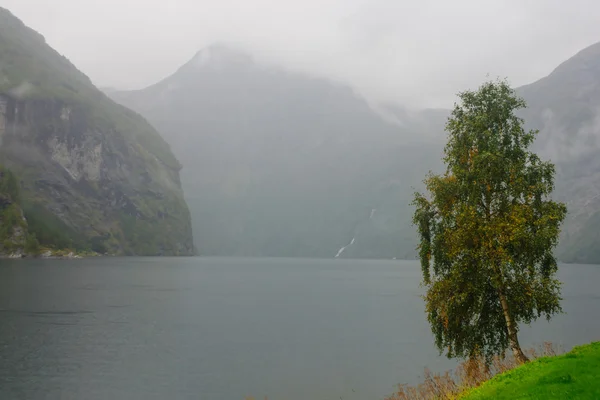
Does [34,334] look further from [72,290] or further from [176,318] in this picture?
[72,290]

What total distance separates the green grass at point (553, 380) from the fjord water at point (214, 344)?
872 inches

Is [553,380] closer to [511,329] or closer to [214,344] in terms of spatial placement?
[511,329]

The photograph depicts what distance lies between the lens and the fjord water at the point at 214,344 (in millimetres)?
40312

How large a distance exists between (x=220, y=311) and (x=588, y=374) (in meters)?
72.1

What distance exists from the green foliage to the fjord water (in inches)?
549

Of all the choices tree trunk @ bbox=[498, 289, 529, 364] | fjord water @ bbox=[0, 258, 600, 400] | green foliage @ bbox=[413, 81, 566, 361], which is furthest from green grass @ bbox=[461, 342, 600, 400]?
fjord water @ bbox=[0, 258, 600, 400]

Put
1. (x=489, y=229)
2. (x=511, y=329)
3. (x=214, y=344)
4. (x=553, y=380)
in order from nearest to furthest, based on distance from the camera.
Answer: (x=553, y=380), (x=489, y=229), (x=511, y=329), (x=214, y=344)

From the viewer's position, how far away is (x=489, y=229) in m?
28.1

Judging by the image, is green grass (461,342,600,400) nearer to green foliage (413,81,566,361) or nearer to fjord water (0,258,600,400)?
green foliage (413,81,566,361)

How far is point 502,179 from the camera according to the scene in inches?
1179

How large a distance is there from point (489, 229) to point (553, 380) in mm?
11947

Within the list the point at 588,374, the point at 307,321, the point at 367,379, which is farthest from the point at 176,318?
the point at 588,374

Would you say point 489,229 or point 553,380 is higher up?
point 489,229

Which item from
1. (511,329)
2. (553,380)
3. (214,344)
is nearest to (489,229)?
(511,329)
